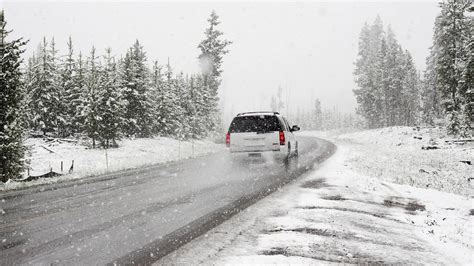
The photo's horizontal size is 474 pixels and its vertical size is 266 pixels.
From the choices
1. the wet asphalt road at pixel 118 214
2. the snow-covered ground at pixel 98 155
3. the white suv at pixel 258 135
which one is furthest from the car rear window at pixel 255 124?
the snow-covered ground at pixel 98 155

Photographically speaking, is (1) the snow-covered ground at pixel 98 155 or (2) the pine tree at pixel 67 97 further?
(2) the pine tree at pixel 67 97

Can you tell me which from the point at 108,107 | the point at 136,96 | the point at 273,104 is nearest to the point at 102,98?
the point at 108,107

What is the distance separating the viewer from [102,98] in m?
27.1

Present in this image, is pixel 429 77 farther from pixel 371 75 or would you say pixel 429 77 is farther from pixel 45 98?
pixel 45 98

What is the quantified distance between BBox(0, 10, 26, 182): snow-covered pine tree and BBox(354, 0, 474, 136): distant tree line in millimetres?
27576

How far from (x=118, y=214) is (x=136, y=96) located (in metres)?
27.7

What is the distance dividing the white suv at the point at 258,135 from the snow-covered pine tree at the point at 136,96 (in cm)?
1986

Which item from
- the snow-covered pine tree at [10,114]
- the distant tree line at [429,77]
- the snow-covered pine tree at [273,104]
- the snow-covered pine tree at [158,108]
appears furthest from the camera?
the snow-covered pine tree at [273,104]

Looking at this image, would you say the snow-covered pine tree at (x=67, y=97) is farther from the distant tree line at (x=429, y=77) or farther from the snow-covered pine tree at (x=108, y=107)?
the distant tree line at (x=429, y=77)

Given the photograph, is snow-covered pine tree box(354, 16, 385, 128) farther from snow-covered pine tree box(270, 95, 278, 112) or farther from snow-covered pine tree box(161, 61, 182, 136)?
snow-covered pine tree box(270, 95, 278, 112)

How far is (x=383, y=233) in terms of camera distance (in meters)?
6.02

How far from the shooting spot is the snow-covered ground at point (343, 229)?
471 centimetres

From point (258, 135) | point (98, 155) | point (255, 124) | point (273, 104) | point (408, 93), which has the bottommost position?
point (98, 155)

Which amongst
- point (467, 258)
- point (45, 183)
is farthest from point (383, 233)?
point (45, 183)
